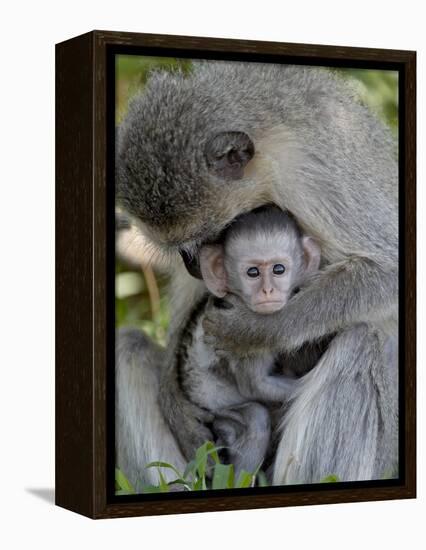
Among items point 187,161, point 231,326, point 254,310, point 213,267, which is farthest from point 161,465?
point 187,161

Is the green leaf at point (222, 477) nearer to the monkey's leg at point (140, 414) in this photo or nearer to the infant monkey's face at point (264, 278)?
the monkey's leg at point (140, 414)

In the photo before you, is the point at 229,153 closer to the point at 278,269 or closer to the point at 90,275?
the point at 278,269

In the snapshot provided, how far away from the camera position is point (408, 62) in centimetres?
752

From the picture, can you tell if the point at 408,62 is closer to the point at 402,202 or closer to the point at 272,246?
the point at 402,202

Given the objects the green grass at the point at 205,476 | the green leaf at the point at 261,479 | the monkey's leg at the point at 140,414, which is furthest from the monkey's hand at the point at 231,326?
the green leaf at the point at 261,479

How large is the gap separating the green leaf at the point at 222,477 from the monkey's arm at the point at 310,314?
1.79ft

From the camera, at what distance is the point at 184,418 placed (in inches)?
285

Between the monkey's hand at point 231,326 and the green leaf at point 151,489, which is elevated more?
the monkey's hand at point 231,326

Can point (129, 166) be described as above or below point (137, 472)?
above

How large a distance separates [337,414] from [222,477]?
0.62 metres

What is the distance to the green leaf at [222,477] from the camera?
7078 mm

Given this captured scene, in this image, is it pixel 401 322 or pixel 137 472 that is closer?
pixel 137 472

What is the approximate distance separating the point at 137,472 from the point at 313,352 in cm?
101


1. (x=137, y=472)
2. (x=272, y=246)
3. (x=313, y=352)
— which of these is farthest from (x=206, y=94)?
(x=137, y=472)
